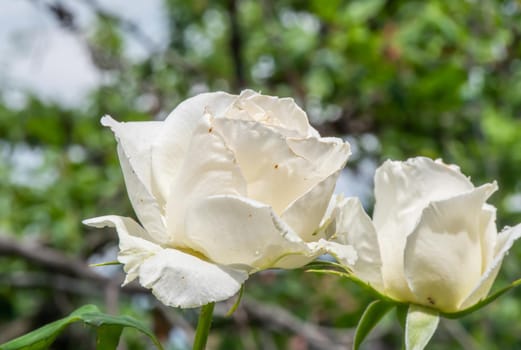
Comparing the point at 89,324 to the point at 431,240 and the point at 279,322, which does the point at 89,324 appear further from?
the point at 279,322

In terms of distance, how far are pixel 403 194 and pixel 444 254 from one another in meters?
0.04

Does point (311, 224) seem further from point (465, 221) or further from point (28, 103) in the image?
point (28, 103)

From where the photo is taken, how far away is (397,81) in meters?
1.70

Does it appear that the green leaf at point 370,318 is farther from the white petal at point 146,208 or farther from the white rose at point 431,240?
the white petal at point 146,208

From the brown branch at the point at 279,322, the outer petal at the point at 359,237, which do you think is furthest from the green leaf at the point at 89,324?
the brown branch at the point at 279,322

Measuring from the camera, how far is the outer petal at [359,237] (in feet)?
1.27

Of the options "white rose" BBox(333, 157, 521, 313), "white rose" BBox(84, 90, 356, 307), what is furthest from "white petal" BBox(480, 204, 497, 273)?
"white rose" BBox(84, 90, 356, 307)

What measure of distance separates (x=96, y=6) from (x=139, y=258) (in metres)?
1.33

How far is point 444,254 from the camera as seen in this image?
42cm

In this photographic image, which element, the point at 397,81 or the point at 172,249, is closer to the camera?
the point at 172,249

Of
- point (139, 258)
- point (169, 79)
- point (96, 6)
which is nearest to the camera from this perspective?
point (139, 258)

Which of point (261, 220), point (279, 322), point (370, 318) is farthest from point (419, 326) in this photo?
point (279, 322)

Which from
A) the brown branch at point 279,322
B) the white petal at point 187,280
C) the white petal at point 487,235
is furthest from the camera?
the brown branch at point 279,322

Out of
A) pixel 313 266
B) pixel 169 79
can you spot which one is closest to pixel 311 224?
pixel 313 266
